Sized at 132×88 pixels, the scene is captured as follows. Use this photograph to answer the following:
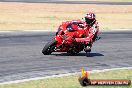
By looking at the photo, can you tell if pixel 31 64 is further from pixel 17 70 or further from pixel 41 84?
pixel 41 84

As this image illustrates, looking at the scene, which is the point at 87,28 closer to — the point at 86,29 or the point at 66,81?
the point at 86,29

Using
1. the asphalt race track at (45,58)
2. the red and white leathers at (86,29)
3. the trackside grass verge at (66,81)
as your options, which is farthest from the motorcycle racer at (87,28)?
the trackside grass verge at (66,81)

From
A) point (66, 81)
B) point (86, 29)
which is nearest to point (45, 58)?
point (86, 29)

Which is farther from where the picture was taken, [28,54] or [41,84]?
[28,54]

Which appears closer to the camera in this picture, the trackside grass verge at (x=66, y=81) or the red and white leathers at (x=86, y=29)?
the trackside grass verge at (x=66, y=81)

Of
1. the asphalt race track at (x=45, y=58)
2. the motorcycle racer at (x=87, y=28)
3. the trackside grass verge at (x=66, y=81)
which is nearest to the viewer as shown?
the trackside grass verge at (x=66, y=81)

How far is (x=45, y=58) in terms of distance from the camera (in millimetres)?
20594

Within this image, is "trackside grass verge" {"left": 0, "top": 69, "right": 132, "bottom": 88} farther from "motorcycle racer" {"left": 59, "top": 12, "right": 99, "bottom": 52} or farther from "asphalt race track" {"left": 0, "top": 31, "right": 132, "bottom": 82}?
"motorcycle racer" {"left": 59, "top": 12, "right": 99, "bottom": 52}

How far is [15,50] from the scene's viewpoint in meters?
22.7

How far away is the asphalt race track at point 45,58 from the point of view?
17.5 meters

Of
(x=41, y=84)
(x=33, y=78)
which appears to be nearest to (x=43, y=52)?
(x=33, y=78)

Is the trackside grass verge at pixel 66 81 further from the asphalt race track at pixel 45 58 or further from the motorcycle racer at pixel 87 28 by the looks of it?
the motorcycle racer at pixel 87 28

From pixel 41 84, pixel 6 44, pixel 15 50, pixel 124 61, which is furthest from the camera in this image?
pixel 6 44

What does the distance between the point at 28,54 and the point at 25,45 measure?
3.32 metres
